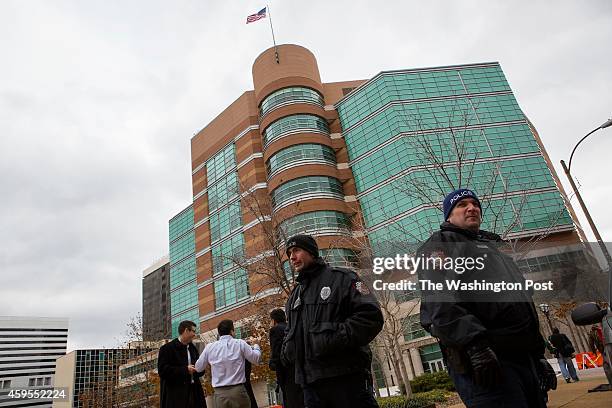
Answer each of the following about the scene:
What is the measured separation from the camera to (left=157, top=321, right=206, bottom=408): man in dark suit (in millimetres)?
5559

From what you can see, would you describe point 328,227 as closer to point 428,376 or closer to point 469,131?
point 469,131

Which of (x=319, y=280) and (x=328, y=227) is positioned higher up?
(x=328, y=227)

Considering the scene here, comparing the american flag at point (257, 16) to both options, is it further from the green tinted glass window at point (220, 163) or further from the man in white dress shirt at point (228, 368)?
the man in white dress shirt at point (228, 368)

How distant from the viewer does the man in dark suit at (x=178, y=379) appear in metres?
5.56

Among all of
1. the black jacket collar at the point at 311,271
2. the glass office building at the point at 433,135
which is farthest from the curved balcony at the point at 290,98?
the black jacket collar at the point at 311,271

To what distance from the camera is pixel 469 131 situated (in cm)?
3725

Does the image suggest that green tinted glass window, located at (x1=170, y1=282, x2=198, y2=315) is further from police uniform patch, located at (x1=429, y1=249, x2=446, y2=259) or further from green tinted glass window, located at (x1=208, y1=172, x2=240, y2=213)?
police uniform patch, located at (x1=429, y1=249, x2=446, y2=259)

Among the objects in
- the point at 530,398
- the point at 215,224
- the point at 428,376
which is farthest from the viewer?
the point at 215,224

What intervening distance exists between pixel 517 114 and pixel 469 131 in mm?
6390

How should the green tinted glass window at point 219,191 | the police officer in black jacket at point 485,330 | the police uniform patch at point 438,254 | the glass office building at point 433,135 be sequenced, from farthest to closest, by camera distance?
1. the green tinted glass window at point 219,191
2. the glass office building at point 433,135
3. the police uniform patch at point 438,254
4. the police officer in black jacket at point 485,330

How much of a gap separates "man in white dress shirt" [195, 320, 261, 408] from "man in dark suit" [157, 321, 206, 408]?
9.4 inches

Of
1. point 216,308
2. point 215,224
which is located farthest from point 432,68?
point 216,308

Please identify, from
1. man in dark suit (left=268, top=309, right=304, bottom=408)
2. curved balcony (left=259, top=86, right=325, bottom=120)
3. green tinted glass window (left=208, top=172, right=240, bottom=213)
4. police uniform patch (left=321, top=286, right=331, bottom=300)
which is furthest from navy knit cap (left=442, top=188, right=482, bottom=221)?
green tinted glass window (left=208, top=172, right=240, bottom=213)

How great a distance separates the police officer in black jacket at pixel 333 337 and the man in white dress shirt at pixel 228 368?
2393mm
